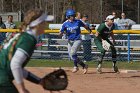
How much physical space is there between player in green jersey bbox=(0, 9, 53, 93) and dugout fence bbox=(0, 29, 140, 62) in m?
11.9

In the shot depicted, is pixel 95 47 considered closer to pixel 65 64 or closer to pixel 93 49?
pixel 93 49

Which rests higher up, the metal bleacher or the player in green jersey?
the player in green jersey

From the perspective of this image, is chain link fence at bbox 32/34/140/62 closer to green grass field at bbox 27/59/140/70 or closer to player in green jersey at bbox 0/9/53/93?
green grass field at bbox 27/59/140/70

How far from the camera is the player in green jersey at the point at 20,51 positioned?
488 centimetres

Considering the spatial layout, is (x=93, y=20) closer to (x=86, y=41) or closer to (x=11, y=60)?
(x=86, y=41)

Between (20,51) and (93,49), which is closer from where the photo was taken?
(20,51)

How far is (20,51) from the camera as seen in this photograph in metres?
4.89

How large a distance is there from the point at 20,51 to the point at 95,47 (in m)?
12.7

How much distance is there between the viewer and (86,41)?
1720cm

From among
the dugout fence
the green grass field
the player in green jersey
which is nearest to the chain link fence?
the dugout fence

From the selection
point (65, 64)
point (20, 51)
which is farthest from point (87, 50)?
point (20, 51)

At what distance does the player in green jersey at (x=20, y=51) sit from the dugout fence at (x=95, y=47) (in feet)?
39.0

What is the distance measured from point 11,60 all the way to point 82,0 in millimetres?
31513

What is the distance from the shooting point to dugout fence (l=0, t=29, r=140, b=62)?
17156mm
